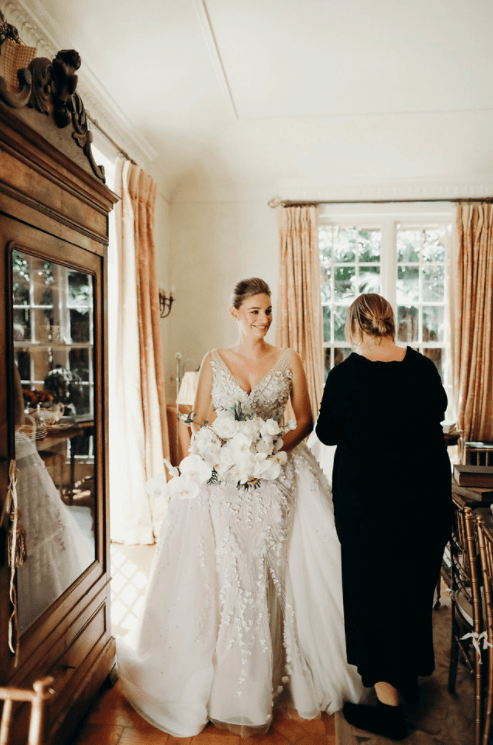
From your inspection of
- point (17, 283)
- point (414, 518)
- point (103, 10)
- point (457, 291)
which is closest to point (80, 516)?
point (17, 283)

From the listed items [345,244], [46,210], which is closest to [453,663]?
[46,210]

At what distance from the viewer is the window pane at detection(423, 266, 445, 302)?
5340mm

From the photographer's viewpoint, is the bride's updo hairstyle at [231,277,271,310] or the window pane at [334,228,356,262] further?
the window pane at [334,228,356,262]

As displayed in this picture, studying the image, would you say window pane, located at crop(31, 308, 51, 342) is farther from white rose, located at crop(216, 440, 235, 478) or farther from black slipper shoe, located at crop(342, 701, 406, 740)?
black slipper shoe, located at crop(342, 701, 406, 740)

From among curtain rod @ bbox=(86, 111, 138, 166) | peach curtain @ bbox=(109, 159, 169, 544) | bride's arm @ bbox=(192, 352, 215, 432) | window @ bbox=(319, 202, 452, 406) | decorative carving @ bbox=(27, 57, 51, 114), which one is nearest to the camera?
decorative carving @ bbox=(27, 57, 51, 114)

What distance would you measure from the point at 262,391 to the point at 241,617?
0.95 metres

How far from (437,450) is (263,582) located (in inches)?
33.6

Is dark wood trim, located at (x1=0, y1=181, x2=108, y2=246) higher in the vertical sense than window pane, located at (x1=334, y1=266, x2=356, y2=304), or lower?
lower

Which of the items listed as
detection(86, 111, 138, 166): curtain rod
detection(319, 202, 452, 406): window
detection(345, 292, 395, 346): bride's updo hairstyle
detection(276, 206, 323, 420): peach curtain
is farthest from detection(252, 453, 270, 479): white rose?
detection(319, 202, 452, 406): window

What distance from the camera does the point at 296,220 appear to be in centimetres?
517

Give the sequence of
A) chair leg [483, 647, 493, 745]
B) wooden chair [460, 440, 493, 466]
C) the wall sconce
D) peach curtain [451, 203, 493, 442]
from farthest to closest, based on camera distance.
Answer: peach curtain [451, 203, 493, 442], the wall sconce, wooden chair [460, 440, 493, 466], chair leg [483, 647, 493, 745]

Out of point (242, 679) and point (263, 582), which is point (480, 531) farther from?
point (242, 679)

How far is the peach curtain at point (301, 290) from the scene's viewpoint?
5141 millimetres

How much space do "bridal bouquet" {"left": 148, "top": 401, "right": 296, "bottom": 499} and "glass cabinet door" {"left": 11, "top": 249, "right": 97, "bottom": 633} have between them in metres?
0.34
